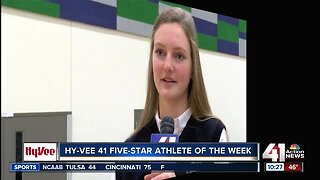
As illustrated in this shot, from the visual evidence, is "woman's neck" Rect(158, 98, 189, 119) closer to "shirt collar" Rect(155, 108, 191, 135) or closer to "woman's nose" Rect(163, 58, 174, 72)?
"shirt collar" Rect(155, 108, 191, 135)

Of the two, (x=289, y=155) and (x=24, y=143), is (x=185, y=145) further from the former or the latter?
(x=24, y=143)

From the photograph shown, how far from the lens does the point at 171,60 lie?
3088mm

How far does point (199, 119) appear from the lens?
3145 mm

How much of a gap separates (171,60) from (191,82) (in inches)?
8.8

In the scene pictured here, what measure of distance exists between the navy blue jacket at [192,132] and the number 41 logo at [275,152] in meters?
0.41

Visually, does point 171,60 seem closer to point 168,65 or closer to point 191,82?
point 168,65

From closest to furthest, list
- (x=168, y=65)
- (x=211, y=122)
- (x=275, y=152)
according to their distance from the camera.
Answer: (x=168, y=65)
(x=211, y=122)
(x=275, y=152)

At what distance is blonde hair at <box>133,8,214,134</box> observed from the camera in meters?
3.13

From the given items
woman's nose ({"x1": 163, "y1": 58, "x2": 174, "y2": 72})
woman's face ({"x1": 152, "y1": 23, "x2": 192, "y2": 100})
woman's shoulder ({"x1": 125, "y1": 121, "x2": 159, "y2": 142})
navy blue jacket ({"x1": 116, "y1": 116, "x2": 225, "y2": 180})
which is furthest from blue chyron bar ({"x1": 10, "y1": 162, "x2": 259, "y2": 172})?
woman's nose ({"x1": 163, "y1": 58, "x2": 174, "y2": 72})

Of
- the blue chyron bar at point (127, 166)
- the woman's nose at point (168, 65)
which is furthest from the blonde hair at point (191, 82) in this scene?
the blue chyron bar at point (127, 166)

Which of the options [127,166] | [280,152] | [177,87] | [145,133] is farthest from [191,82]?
[280,152]

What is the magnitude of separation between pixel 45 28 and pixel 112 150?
1148 millimetres

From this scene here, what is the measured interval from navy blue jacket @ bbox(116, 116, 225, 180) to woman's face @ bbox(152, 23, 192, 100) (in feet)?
0.79

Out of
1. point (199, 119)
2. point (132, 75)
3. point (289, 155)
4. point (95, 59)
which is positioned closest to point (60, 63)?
point (95, 59)
